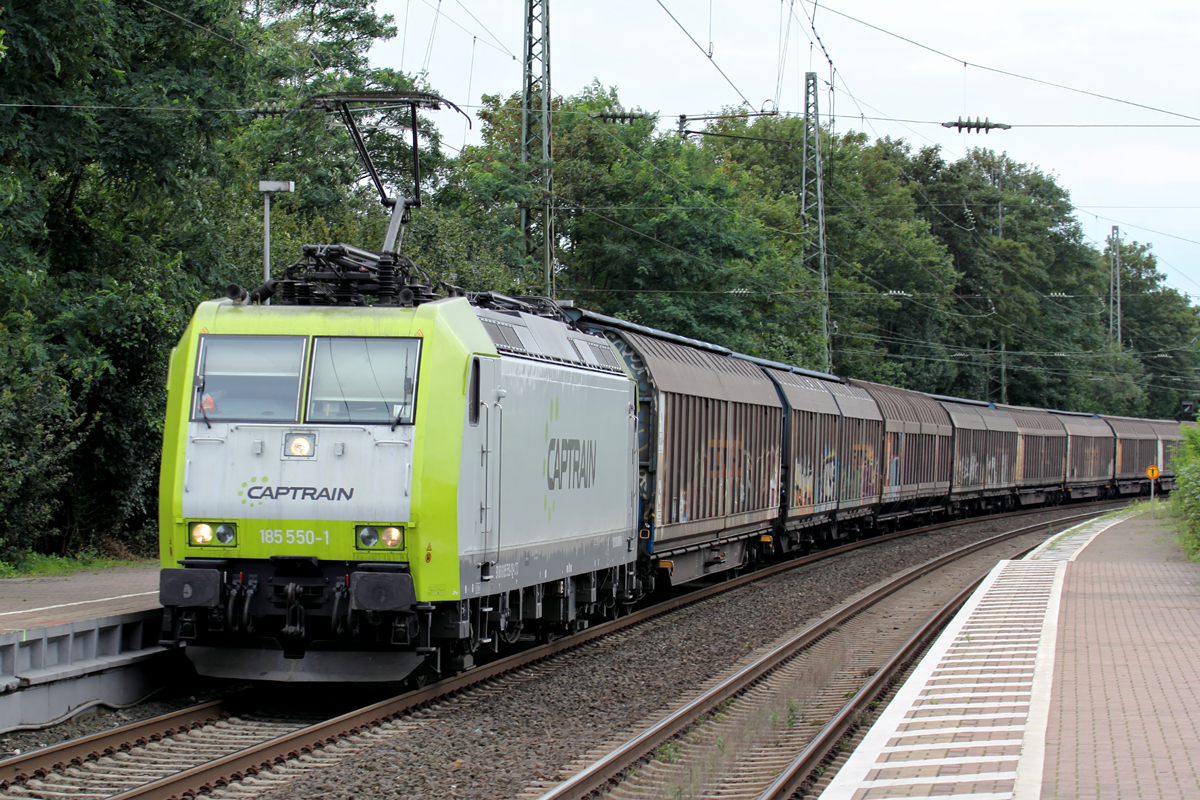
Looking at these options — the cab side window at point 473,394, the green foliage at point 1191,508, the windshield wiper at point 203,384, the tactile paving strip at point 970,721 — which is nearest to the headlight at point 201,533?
the windshield wiper at point 203,384

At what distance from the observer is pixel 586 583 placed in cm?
1337

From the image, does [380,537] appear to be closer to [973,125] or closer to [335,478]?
[335,478]

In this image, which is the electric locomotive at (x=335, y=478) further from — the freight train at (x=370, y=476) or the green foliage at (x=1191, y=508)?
the green foliage at (x=1191, y=508)

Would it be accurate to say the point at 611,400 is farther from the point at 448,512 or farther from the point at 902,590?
the point at 902,590

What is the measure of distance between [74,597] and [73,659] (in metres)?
4.31

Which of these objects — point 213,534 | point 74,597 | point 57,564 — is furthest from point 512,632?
point 57,564

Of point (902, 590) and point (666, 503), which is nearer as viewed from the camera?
point (666, 503)

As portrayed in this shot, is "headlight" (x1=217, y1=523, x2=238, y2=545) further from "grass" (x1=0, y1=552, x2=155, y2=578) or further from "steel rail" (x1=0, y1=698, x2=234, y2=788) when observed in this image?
"grass" (x1=0, y1=552, x2=155, y2=578)

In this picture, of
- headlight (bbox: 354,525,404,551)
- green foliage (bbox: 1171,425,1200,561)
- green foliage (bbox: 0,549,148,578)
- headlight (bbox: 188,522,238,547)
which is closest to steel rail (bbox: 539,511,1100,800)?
headlight (bbox: 354,525,404,551)

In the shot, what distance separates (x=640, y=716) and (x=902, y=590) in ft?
35.5

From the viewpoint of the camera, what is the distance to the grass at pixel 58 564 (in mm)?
16766

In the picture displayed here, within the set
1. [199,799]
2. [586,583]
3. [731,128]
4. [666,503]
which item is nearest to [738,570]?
[666,503]

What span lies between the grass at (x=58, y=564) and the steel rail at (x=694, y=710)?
→ 998cm

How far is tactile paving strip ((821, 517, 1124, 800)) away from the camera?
684cm
